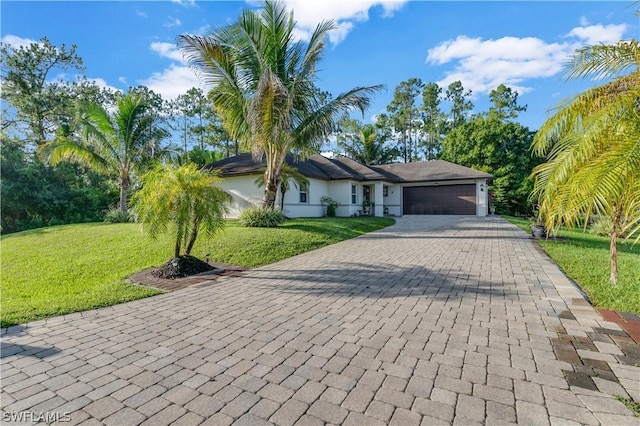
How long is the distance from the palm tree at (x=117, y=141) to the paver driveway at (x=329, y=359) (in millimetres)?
14686

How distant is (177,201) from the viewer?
621cm

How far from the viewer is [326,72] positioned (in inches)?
488

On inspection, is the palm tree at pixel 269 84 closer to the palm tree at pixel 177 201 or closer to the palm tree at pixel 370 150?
the palm tree at pixel 177 201

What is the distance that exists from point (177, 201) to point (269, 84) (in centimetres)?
631

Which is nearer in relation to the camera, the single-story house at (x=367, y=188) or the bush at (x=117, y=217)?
the bush at (x=117, y=217)

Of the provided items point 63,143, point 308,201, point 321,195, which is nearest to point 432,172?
point 321,195

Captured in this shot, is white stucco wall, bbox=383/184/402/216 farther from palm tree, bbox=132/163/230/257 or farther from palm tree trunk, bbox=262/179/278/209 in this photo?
palm tree, bbox=132/163/230/257

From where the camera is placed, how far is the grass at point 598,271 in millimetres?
4668

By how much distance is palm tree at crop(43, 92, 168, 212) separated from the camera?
16.0m

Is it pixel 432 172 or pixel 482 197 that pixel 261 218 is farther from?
pixel 482 197

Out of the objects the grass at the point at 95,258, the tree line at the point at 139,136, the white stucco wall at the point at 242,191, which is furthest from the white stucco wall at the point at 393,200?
the grass at the point at 95,258

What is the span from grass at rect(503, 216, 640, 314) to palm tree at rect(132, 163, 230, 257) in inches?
277

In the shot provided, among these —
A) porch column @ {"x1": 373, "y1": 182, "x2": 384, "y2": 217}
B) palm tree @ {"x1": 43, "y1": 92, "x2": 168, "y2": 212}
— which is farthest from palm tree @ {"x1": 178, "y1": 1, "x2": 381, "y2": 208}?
porch column @ {"x1": 373, "y1": 182, "x2": 384, "y2": 217}

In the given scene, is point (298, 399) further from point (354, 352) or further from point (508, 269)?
point (508, 269)
